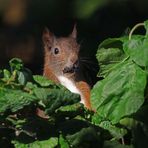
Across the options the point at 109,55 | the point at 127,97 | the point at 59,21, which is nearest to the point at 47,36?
the point at 59,21

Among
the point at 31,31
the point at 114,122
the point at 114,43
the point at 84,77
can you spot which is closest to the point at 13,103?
the point at 114,122

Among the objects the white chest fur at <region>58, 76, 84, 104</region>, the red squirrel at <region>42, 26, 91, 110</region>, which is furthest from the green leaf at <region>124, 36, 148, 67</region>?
the white chest fur at <region>58, 76, 84, 104</region>

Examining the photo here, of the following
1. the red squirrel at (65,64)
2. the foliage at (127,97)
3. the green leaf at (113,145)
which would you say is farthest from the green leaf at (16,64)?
the red squirrel at (65,64)

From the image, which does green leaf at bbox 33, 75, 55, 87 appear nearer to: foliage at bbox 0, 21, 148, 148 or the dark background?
foliage at bbox 0, 21, 148, 148

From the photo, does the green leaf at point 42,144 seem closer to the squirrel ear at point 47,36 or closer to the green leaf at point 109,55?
the green leaf at point 109,55

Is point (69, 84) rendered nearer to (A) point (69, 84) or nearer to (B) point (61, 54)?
(A) point (69, 84)

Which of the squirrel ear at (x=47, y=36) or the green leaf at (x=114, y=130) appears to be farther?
the squirrel ear at (x=47, y=36)
